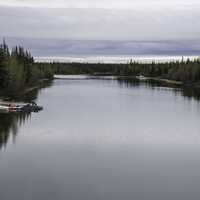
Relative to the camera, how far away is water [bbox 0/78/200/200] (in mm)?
16703

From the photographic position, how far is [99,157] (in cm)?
2159

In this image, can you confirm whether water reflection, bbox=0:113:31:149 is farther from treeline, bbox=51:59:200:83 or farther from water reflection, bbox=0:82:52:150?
treeline, bbox=51:59:200:83

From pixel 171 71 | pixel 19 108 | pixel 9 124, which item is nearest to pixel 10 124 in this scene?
pixel 9 124

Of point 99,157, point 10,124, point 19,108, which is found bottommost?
point 99,157

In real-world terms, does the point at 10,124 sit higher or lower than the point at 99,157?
higher

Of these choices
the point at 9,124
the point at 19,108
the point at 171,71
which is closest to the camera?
the point at 9,124

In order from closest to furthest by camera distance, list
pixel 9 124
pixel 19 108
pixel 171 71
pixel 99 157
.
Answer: pixel 99 157, pixel 9 124, pixel 19 108, pixel 171 71

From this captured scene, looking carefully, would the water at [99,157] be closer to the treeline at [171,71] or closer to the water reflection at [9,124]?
the water reflection at [9,124]

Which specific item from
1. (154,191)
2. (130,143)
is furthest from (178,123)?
(154,191)

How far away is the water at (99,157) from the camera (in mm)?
16703

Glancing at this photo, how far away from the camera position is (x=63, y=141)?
1008 inches

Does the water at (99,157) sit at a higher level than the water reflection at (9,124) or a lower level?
lower

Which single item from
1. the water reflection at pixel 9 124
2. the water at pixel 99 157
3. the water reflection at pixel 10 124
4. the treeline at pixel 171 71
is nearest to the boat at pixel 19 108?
the water reflection at pixel 10 124

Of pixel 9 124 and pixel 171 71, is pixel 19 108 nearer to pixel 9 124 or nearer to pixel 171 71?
pixel 9 124
